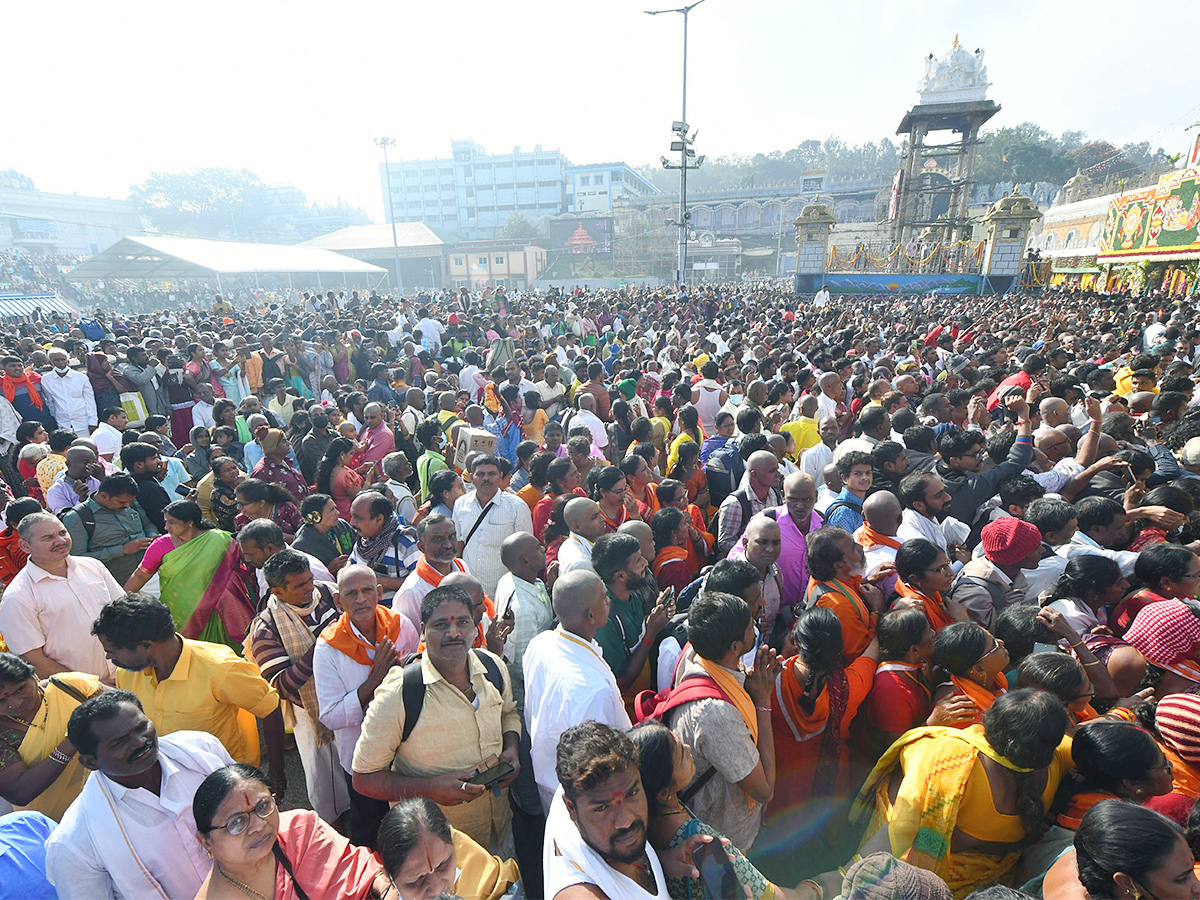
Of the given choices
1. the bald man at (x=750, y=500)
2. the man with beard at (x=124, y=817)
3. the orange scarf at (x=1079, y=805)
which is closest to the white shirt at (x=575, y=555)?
the bald man at (x=750, y=500)

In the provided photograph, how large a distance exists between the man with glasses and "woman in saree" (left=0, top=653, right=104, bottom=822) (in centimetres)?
491

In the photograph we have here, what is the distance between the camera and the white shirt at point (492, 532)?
3920mm

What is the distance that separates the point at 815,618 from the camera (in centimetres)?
225

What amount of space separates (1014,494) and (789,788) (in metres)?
2.41

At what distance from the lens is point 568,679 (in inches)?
86.7

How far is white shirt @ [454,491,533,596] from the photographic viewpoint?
3920mm

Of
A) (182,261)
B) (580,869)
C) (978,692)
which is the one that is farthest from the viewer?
(182,261)

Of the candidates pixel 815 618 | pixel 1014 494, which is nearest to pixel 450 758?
pixel 815 618

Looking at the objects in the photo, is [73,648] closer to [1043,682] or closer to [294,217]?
[1043,682]

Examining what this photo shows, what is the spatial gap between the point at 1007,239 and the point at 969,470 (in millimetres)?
26538

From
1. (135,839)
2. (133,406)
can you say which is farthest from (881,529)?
(133,406)

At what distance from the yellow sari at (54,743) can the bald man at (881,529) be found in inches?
141

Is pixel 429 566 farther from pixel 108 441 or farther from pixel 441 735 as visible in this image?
pixel 108 441

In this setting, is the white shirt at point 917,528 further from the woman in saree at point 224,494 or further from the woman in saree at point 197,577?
the woman in saree at point 224,494
